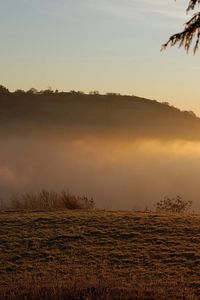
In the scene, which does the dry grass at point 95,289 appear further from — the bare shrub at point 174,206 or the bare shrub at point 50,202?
the bare shrub at point 174,206

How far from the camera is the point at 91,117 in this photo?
593ft

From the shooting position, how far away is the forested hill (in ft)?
559

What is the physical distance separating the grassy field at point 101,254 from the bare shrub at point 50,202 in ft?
10.6

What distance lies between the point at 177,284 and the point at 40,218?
7.36m

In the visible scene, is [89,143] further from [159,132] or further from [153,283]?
[153,283]

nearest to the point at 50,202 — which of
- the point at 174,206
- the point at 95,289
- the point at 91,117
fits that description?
the point at 174,206

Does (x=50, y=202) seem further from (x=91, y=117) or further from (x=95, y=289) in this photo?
(x=91, y=117)

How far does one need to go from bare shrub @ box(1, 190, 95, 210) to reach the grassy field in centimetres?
323

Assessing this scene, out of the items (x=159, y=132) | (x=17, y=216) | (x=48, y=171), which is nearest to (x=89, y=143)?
(x=159, y=132)

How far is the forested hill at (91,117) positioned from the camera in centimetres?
17038

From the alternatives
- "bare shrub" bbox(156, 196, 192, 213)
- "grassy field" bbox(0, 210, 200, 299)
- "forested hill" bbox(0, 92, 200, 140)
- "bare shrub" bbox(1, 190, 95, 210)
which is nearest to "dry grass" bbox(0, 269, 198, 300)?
"grassy field" bbox(0, 210, 200, 299)

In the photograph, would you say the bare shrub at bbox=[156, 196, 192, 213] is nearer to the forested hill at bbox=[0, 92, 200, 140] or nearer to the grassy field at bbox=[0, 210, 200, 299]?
the grassy field at bbox=[0, 210, 200, 299]

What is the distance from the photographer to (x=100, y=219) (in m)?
18.1

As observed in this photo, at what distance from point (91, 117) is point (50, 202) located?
15753 cm
